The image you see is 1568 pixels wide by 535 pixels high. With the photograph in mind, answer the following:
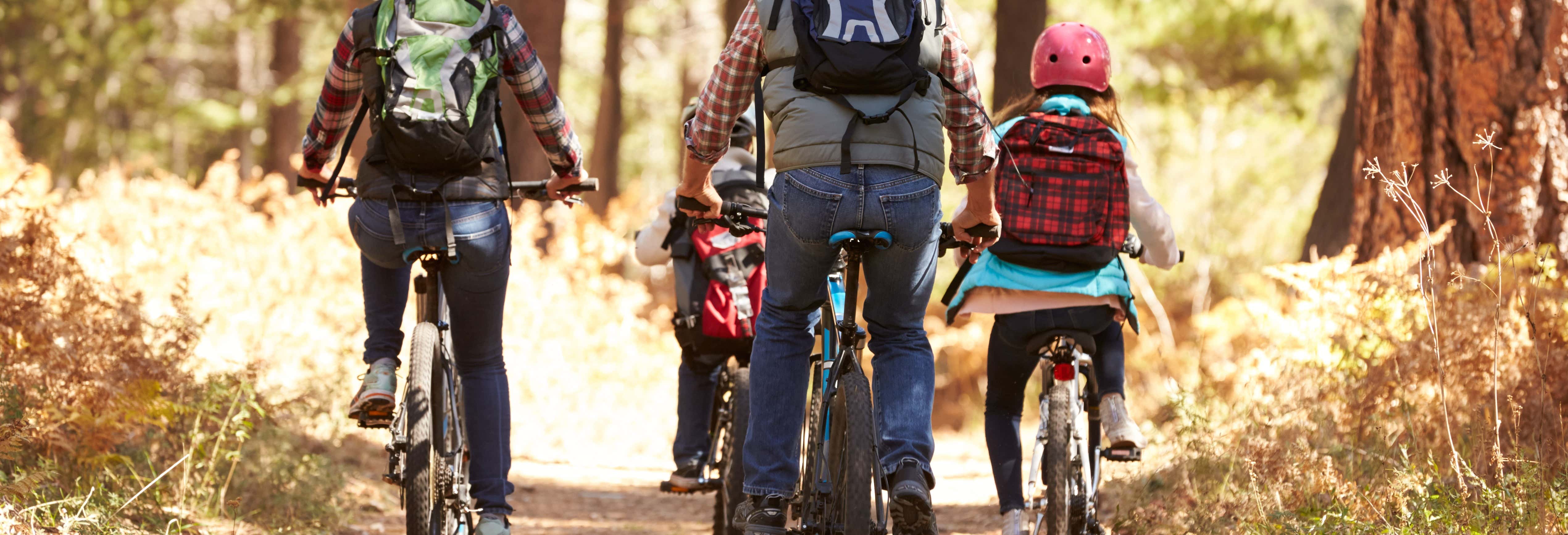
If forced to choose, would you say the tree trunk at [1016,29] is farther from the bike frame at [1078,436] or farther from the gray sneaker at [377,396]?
the gray sneaker at [377,396]

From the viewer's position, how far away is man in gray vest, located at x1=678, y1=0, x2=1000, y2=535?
11.7 ft

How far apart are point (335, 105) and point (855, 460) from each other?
202 cm

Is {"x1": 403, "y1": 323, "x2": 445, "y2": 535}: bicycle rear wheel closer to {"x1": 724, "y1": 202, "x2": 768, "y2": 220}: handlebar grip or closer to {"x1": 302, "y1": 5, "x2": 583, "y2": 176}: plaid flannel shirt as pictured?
{"x1": 302, "y1": 5, "x2": 583, "y2": 176}: plaid flannel shirt

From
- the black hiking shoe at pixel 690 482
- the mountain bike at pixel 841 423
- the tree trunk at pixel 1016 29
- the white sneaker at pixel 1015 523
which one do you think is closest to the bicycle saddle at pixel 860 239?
the mountain bike at pixel 841 423

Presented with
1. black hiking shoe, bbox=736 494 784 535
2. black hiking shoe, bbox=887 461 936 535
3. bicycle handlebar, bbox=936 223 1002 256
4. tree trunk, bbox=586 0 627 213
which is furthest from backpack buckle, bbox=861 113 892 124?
tree trunk, bbox=586 0 627 213

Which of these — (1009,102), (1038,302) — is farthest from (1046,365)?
(1009,102)

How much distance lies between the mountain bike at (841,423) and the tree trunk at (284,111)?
16.4m

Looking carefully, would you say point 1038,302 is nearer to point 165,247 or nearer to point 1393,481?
point 1393,481

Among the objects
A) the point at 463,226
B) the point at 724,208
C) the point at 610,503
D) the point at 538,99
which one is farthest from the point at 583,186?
the point at 610,503

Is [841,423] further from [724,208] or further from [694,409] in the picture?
[694,409]

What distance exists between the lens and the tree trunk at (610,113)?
19516 mm

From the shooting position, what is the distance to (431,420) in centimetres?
428

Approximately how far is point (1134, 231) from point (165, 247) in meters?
7.15

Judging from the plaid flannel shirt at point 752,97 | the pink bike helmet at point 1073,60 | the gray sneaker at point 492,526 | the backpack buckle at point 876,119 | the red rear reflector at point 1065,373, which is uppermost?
the pink bike helmet at point 1073,60
